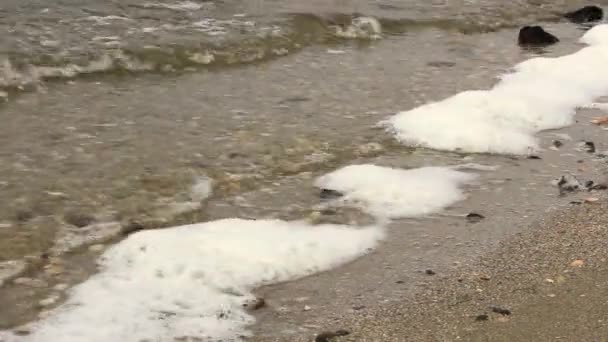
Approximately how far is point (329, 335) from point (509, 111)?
4269 millimetres

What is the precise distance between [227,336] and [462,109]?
4.27 metres

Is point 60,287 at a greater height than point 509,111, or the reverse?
point 509,111

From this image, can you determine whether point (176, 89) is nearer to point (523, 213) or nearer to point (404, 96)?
point (404, 96)

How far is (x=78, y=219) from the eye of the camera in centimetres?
528

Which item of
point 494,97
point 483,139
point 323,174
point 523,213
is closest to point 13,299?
point 323,174

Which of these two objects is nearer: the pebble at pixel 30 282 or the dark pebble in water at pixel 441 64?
the pebble at pixel 30 282

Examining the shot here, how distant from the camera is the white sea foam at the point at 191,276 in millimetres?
3930

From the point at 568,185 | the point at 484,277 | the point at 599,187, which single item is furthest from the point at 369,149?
the point at 484,277

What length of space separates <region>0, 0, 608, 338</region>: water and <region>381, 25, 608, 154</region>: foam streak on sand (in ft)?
0.86

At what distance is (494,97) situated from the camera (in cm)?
784

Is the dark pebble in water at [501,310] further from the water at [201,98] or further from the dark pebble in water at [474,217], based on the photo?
the water at [201,98]

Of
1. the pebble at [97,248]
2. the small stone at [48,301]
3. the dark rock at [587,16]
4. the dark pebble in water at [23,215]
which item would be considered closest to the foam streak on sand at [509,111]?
the pebble at [97,248]

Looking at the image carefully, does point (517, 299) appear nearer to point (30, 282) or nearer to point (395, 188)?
point (395, 188)

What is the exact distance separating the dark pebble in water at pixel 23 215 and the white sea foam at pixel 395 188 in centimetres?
194
